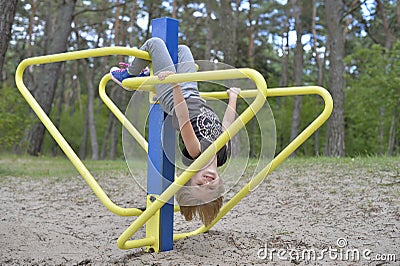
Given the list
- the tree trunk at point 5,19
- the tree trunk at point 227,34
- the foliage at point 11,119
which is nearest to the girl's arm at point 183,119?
the tree trunk at point 5,19

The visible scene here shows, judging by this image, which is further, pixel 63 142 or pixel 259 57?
pixel 259 57

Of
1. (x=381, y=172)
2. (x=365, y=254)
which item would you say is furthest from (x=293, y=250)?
(x=381, y=172)

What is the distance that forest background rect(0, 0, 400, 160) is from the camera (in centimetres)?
988

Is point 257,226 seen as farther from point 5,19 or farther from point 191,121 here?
point 5,19

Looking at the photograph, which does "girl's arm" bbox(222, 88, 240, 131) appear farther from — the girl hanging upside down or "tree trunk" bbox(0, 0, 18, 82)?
"tree trunk" bbox(0, 0, 18, 82)

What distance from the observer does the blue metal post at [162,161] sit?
9.57 feet

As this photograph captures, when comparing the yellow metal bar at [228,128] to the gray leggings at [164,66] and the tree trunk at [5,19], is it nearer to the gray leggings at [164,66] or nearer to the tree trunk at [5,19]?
the gray leggings at [164,66]

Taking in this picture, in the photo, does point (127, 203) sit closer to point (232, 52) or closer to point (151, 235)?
point (151, 235)

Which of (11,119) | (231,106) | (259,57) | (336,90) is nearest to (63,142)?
(231,106)

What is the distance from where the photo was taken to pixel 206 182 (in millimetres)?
2844

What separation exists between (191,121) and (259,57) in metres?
17.9

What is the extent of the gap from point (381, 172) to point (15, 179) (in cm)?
445

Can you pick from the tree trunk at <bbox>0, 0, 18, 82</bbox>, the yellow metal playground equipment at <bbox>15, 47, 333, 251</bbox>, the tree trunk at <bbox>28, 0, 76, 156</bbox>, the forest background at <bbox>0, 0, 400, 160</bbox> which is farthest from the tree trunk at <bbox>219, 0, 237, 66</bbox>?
the yellow metal playground equipment at <bbox>15, 47, 333, 251</bbox>

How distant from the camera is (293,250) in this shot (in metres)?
3.02
